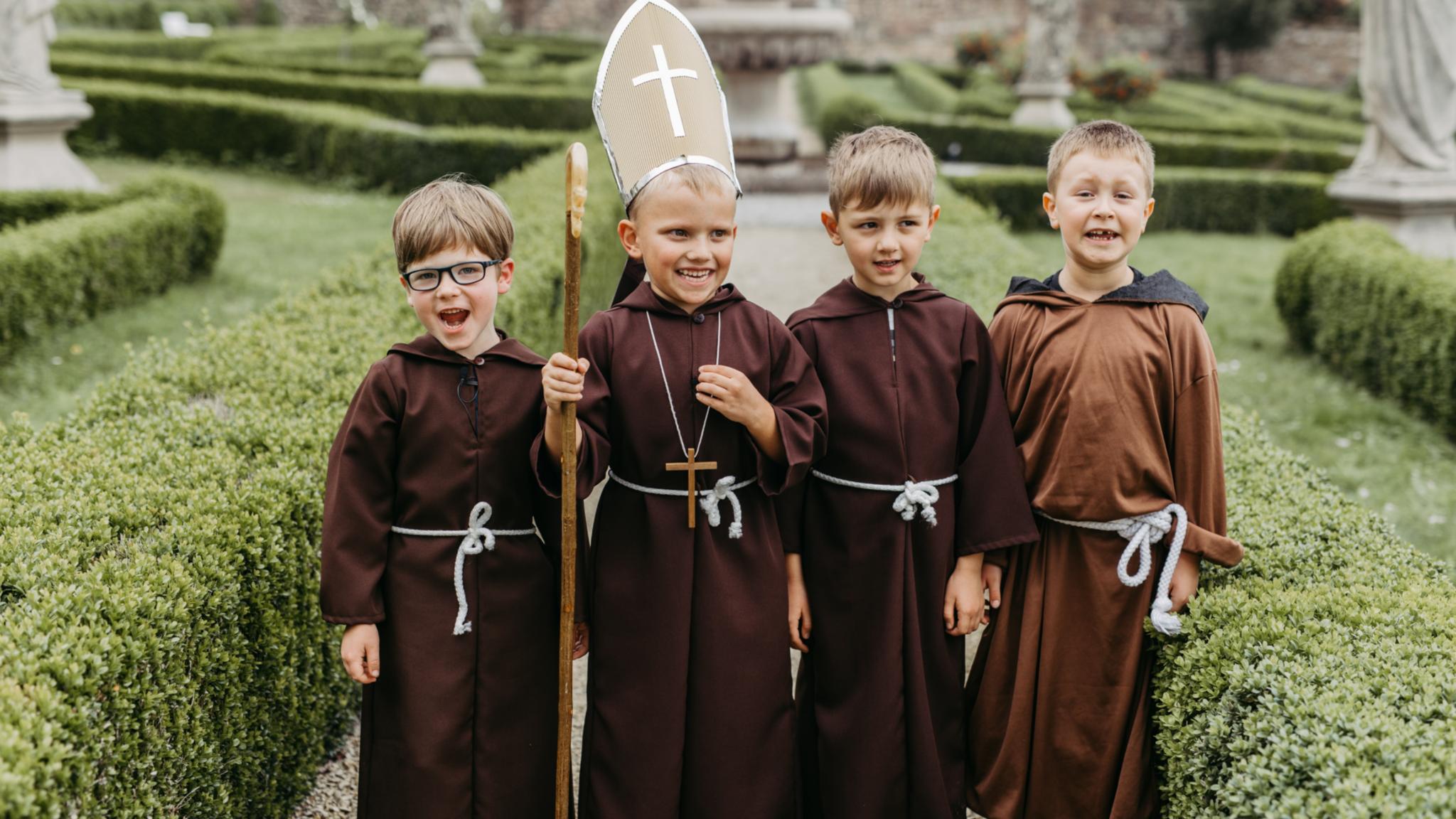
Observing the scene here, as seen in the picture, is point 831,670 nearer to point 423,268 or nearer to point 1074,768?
point 1074,768

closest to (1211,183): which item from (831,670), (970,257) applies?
(970,257)

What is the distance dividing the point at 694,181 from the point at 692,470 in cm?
59

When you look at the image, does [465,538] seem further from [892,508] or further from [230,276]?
[230,276]

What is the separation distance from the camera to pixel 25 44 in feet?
29.9

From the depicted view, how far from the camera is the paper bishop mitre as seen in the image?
7.77 feet

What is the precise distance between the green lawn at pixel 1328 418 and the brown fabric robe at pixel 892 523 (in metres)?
3.01

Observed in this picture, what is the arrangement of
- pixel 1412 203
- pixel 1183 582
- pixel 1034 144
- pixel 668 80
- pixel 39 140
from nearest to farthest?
pixel 668 80, pixel 1183 582, pixel 1412 203, pixel 39 140, pixel 1034 144

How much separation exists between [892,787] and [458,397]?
1291mm

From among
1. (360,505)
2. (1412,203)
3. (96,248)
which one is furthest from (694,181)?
(1412,203)

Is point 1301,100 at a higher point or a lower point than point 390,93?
lower

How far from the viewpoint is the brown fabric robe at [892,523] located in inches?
99.5

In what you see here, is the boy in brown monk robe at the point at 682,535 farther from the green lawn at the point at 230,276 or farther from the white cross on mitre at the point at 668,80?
the green lawn at the point at 230,276

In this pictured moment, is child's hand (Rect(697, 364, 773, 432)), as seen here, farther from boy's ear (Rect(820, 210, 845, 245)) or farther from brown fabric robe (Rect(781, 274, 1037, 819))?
boy's ear (Rect(820, 210, 845, 245))

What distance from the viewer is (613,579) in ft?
7.94
